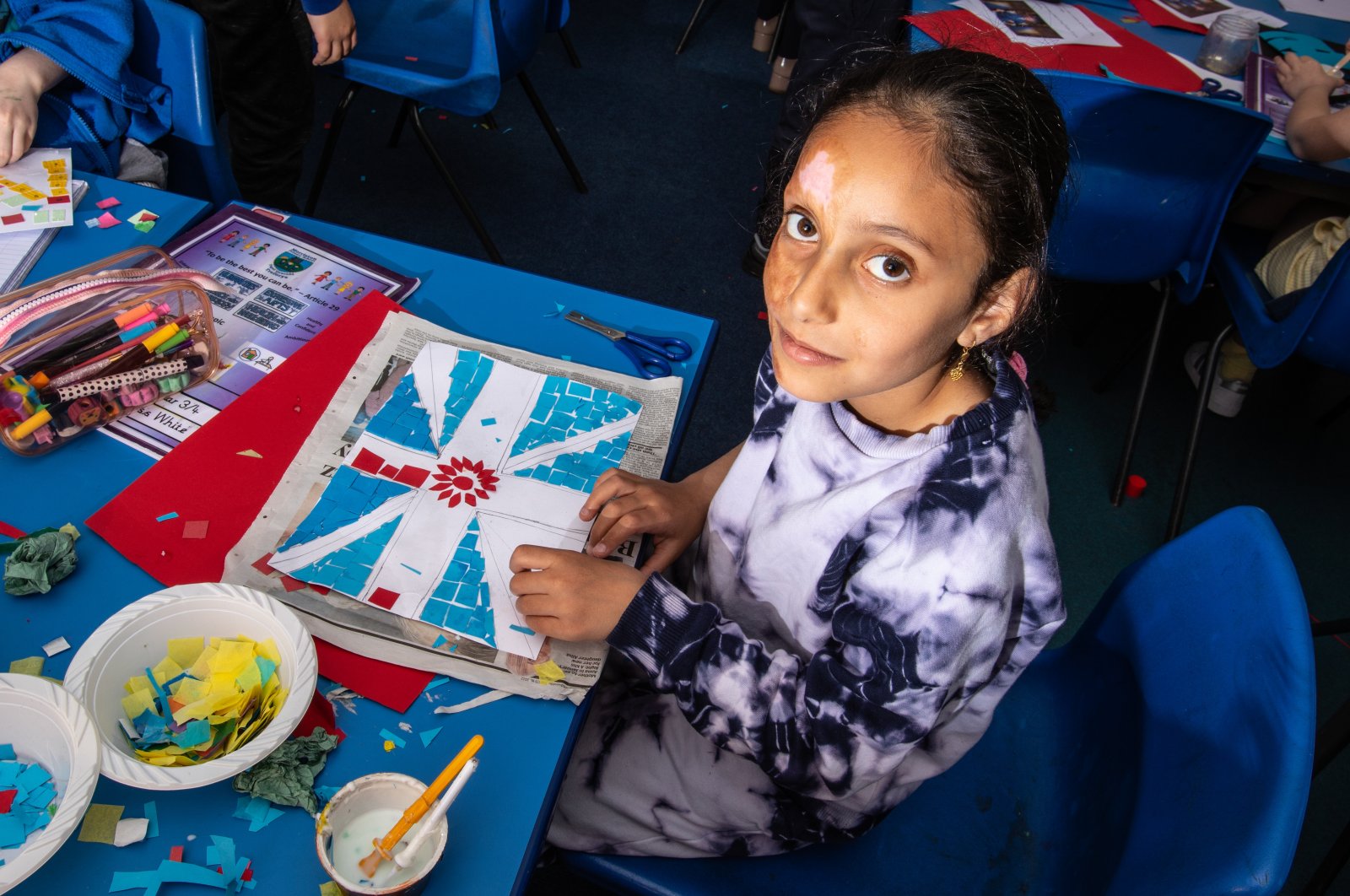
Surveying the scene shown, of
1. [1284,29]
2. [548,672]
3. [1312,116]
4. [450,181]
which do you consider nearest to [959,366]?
[548,672]

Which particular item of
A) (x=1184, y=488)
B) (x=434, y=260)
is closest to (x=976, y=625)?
(x=434, y=260)

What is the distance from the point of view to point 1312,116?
1.55 m

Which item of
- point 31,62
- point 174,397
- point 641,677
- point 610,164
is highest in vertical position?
point 31,62

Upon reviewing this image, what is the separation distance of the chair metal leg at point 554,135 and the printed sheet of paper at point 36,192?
1.38m

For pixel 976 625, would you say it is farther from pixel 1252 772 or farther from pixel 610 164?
pixel 610 164

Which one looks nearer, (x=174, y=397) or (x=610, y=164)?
(x=174, y=397)

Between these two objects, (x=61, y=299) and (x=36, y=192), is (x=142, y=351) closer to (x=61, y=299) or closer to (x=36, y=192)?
(x=61, y=299)

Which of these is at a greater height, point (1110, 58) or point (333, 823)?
point (1110, 58)

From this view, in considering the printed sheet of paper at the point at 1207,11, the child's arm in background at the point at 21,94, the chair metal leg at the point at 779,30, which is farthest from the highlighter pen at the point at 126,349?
the chair metal leg at the point at 779,30

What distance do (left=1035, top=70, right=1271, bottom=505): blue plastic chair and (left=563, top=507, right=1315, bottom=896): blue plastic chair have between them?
673 mm

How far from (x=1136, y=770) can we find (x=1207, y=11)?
Result: 1.92 metres

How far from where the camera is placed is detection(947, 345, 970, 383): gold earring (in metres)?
0.78

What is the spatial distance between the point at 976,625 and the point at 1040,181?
347 mm

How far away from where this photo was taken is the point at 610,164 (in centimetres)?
266
